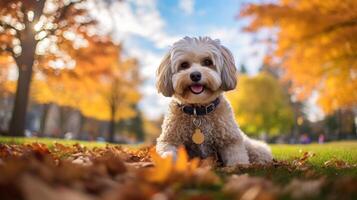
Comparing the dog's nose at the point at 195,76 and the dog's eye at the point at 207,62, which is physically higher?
the dog's eye at the point at 207,62

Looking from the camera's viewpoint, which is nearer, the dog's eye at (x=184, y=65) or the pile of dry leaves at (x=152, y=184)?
the pile of dry leaves at (x=152, y=184)

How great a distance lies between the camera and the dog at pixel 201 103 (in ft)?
15.5

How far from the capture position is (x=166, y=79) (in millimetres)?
5086

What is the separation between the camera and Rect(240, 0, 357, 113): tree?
13938 millimetres

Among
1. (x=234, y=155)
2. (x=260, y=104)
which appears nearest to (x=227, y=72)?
(x=234, y=155)

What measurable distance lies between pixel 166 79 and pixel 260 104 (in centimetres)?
4625

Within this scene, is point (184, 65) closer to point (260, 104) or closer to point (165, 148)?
point (165, 148)

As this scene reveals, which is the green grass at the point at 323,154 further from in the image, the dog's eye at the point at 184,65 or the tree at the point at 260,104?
the tree at the point at 260,104

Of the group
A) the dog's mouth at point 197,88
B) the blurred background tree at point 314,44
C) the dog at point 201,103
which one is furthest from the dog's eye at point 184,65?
the blurred background tree at point 314,44

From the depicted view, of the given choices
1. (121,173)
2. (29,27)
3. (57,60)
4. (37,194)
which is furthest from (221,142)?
(57,60)

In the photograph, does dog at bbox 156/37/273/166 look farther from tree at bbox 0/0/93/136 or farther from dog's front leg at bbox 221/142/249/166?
tree at bbox 0/0/93/136

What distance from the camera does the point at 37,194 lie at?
161cm

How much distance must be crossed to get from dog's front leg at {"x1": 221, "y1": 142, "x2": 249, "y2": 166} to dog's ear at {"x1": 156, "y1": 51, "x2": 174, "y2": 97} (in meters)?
0.91

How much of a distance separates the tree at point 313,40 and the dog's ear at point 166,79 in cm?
946
